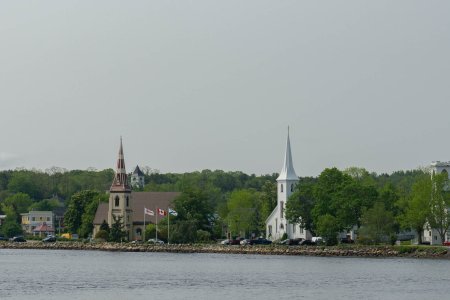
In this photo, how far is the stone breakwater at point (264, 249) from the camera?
342 ft

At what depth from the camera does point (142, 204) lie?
15638 cm

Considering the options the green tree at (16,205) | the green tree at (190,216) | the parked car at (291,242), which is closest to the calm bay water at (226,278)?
the parked car at (291,242)

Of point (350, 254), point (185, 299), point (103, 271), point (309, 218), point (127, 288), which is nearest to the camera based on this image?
point (185, 299)

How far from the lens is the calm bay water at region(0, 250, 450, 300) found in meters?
62.2

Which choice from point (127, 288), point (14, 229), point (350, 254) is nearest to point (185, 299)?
point (127, 288)

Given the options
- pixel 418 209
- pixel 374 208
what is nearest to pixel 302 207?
pixel 374 208

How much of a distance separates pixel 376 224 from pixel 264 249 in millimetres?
14756

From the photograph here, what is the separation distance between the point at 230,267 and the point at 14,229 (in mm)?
84154

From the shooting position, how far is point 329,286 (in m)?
68.0

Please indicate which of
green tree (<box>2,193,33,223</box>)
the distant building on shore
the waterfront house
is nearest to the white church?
the distant building on shore

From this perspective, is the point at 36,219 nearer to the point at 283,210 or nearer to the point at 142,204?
the point at 142,204

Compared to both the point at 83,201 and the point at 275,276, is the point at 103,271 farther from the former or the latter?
the point at 83,201

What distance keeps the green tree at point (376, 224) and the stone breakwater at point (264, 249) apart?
2.18m

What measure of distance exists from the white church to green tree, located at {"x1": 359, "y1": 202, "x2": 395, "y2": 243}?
2034 cm
